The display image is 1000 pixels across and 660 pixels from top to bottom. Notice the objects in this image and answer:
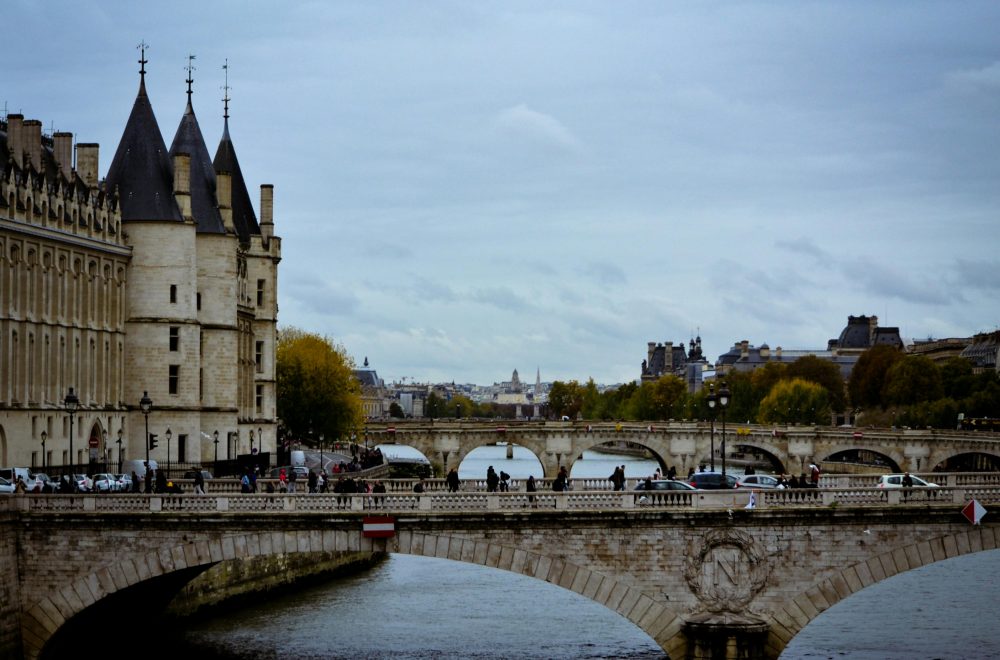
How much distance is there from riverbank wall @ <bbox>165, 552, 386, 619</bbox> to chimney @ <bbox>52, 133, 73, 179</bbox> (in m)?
18.8

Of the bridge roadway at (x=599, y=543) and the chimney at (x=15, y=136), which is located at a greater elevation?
the chimney at (x=15, y=136)

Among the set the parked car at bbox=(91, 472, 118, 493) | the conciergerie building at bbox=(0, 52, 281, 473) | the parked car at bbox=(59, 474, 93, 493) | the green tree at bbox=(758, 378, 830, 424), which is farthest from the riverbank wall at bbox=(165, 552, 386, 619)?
the green tree at bbox=(758, 378, 830, 424)

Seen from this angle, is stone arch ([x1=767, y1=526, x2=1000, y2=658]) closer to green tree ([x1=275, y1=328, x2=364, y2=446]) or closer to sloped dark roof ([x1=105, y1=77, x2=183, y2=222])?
sloped dark roof ([x1=105, y1=77, x2=183, y2=222])

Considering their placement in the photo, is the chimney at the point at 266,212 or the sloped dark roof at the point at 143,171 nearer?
the sloped dark roof at the point at 143,171

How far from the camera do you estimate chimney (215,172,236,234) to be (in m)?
78.8

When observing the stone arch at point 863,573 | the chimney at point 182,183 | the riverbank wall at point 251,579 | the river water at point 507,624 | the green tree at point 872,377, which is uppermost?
the chimney at point 182,183

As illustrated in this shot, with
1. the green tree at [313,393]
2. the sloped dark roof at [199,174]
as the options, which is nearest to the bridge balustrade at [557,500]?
the sloped dark roof at [199,174]

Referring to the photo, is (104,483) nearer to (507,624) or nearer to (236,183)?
(507,624)

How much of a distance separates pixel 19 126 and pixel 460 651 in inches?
1130

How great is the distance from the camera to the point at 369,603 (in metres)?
63.9

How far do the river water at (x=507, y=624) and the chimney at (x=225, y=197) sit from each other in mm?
17478

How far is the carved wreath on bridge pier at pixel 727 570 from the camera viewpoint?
136 feet

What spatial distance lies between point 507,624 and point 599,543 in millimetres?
16863

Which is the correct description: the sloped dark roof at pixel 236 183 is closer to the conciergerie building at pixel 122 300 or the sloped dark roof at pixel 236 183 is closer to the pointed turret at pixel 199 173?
the conciergerie building at pixel 122 300
